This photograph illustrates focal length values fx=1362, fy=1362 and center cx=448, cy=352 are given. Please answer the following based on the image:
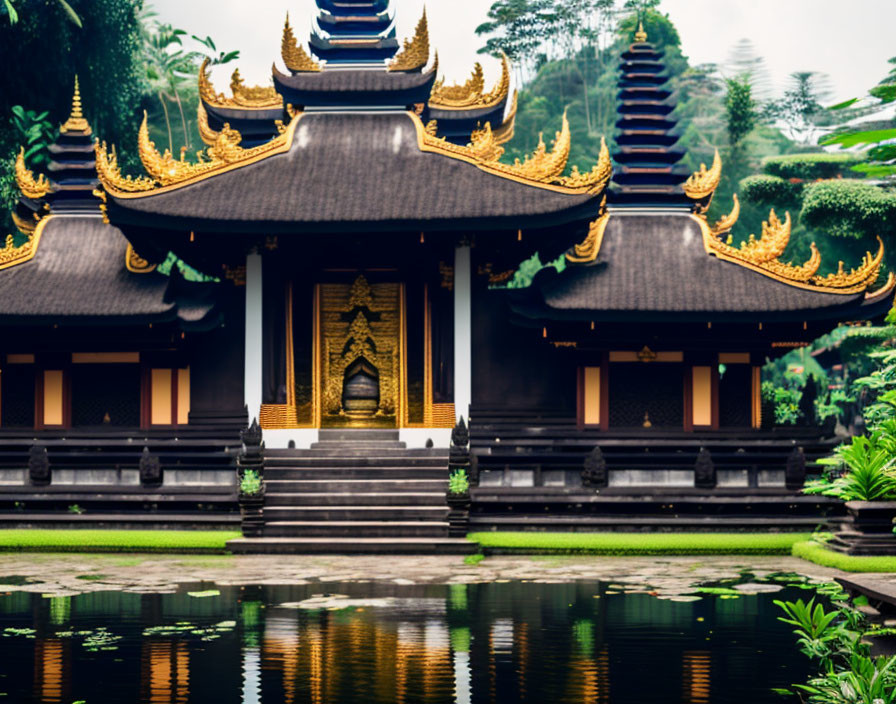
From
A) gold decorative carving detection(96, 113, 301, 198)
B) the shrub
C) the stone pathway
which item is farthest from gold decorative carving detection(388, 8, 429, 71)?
the shrub

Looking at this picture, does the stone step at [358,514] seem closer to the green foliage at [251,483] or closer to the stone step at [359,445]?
the green foliage at [251,483]

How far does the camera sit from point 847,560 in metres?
18.9

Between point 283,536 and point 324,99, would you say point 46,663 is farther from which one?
point 324,99

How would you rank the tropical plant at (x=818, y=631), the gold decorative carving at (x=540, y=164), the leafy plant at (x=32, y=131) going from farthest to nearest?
the leafy plant at (x=32, y=131), the gold decorative carving at (x=540, y=164), the tropical plant at (x=818, y=631)

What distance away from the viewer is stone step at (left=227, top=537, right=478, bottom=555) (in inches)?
858

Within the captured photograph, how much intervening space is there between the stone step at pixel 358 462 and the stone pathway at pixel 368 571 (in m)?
4.00

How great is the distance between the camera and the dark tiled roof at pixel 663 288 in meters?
27.6

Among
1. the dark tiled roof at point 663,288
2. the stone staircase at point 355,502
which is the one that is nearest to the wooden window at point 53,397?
the stone staircase at point 355,502

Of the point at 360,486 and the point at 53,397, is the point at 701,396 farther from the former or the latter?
the point at 53,397

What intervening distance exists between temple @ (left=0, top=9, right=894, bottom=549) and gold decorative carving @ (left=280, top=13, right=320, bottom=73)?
0.16 metres

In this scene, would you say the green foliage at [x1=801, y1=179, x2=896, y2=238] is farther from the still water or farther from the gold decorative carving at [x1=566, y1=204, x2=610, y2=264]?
the still water

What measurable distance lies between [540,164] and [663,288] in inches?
147

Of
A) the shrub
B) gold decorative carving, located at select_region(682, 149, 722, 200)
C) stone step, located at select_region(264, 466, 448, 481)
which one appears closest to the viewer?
stone step, located at select_region(264, 466, 448, 481)

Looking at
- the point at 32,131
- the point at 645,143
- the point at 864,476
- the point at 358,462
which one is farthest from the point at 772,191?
the point at 864,476
